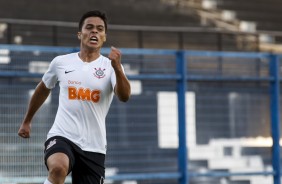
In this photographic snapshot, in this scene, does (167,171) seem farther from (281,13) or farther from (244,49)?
(281,13)

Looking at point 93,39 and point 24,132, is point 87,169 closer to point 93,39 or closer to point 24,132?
point 24,132

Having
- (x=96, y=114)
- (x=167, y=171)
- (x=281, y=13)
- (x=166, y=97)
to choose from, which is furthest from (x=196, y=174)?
(x=281, y=13)

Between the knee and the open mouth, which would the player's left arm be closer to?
the open mouth

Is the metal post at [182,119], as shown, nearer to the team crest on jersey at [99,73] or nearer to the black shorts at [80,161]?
the black shorts at [80,161]

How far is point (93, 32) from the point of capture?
5699 mm

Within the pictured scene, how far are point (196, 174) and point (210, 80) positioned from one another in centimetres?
111

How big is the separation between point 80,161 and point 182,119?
11.1 ft

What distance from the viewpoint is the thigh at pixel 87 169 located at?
5.71 m

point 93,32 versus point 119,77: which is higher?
point 93,32

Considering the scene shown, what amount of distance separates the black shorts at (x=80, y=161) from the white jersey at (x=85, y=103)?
5cm

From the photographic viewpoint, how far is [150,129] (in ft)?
28.8

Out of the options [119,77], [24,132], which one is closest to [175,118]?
[24,132]

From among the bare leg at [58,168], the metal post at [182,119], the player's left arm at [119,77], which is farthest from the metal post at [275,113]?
the bare leg at [58,168]

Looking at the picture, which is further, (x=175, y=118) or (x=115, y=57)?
(x=175, y=118)
